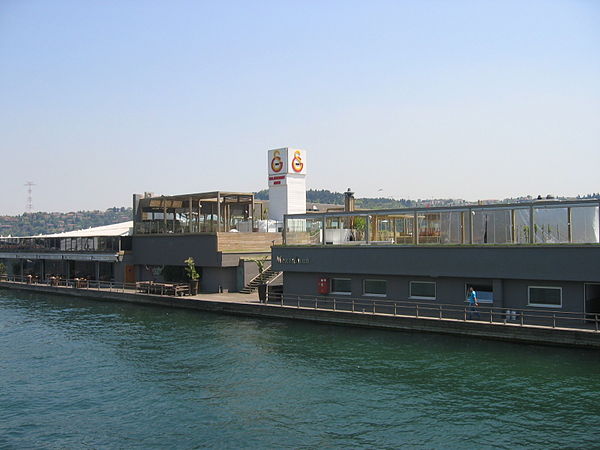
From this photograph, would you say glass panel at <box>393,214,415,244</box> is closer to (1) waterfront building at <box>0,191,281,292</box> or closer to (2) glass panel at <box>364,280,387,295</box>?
(2) glass panel at <box>364,280,387,295</box>

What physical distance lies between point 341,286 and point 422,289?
5583mm

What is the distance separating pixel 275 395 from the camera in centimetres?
2050

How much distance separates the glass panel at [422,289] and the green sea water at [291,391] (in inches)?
135

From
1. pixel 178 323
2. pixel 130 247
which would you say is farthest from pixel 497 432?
pixel 130 247

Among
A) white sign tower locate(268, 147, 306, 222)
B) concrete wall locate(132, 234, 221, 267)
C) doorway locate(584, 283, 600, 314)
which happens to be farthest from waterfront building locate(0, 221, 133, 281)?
doorway locate(584, 283, 600, 314)

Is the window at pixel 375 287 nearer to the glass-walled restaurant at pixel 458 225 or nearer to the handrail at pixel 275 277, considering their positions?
the glass-walled restaurant at pixel 458 225

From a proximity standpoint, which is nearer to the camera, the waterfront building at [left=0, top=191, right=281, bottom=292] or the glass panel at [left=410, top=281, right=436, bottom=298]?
the glass panel at [left=410, top=281, right=436, bottom=298]

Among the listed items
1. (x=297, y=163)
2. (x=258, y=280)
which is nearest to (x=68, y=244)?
(x=297, y=163)

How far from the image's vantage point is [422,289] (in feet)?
105

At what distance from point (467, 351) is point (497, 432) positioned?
29.9 ft

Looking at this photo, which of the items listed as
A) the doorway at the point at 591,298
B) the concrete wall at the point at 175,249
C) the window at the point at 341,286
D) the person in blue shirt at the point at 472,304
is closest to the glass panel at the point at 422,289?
the person in blue shirt at the point at 472,304

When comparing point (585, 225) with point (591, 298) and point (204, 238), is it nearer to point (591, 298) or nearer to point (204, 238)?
point (591, 298)

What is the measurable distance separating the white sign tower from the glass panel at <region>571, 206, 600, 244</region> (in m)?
31.4

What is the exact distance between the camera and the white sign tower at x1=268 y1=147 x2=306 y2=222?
55125 millimetres
